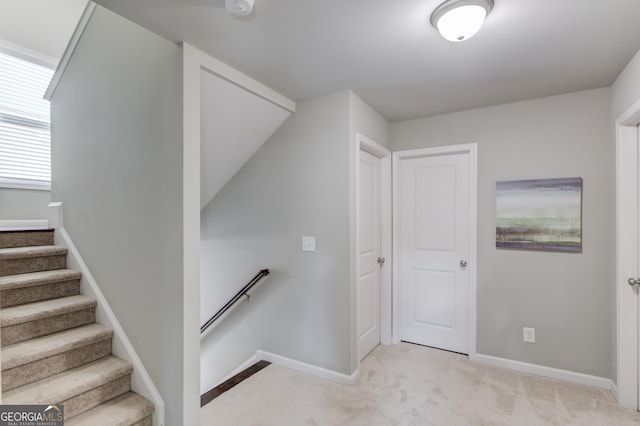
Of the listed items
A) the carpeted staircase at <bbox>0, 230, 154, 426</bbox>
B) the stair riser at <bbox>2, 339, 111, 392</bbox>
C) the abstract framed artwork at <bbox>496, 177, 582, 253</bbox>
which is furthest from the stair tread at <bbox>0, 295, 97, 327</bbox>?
the abstract framed artwork at <bbox>496, 177, 582, 253</bbox>

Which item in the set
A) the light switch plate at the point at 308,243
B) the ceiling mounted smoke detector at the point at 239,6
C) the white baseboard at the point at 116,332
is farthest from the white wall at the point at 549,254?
the white baseboard at the point at 116,332

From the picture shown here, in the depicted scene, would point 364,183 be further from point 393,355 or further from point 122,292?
point 122,292

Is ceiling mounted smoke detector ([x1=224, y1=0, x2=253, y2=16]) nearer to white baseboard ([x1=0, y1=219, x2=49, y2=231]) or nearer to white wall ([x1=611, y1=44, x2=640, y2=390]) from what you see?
white wall ([x1=611, y1=44, x2=640, y2=390])

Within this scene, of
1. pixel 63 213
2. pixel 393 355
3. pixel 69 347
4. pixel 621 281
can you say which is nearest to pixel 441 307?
pixel 393 355

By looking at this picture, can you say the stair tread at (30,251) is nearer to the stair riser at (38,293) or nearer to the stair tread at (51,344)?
the stair riser at (38,293)

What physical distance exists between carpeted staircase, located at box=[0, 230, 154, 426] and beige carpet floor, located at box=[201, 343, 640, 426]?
618 mm

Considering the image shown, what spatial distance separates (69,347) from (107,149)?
1373 millimetres

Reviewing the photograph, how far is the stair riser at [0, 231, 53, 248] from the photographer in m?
2.56

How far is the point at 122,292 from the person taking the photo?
7.51 feet

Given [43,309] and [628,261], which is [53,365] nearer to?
[43,309]

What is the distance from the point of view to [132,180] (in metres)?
2.20

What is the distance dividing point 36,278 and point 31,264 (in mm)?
276

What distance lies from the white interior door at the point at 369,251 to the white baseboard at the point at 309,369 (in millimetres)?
378

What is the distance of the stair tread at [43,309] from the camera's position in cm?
205
